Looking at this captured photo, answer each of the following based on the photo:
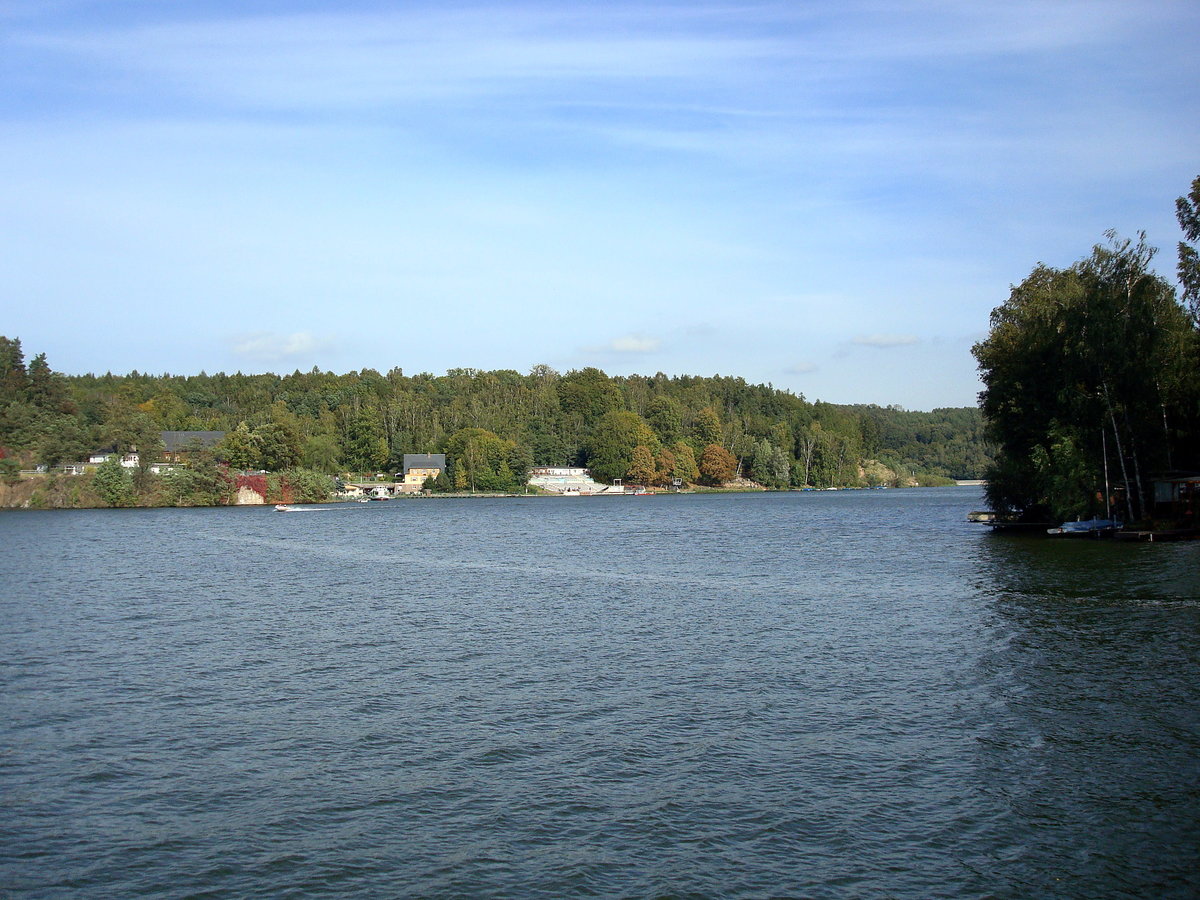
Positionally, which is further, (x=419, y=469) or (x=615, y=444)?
(x=615, y=444)

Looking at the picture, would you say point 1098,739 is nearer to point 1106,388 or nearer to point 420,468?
point 1106,388

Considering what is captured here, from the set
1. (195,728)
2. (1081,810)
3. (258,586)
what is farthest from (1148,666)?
(258,586)

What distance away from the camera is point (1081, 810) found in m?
13.9

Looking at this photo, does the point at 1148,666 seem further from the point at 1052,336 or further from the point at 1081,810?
the point at 1052,336

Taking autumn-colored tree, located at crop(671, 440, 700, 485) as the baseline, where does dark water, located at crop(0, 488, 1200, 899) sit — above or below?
below

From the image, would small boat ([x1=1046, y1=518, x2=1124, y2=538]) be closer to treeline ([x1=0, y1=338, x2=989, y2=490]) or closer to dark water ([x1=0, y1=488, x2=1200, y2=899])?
dark water ([x1=0, y1=488, x2=1200, y2=899])

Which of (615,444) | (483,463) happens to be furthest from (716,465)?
(483,463)

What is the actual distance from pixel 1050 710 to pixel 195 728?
16.9 meters

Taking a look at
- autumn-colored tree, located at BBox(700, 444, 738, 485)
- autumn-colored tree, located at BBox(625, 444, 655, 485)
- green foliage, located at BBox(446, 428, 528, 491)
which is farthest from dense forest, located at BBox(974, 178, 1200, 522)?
autumn-colored tree, located at BBox(700, 444, 738, 485)

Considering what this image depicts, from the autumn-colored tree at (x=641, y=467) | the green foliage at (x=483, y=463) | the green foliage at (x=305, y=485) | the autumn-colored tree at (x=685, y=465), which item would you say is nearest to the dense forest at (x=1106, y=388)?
the green foliage at (x=305, y=485)

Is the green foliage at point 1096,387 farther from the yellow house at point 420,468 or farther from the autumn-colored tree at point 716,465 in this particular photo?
the autumn-colored tree at point 716,465

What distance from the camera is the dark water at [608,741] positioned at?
1229 centimetres

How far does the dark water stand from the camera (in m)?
12.3

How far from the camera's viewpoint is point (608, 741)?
17.1m
